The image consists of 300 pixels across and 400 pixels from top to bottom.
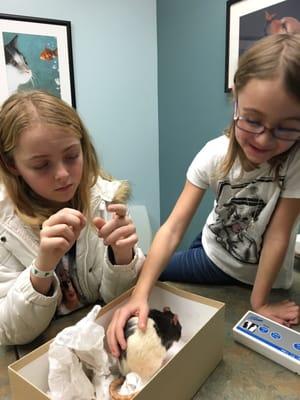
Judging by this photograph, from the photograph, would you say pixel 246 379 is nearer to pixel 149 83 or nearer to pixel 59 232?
pixel 59 232

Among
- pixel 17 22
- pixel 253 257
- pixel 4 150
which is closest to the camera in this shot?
pixel 4 150

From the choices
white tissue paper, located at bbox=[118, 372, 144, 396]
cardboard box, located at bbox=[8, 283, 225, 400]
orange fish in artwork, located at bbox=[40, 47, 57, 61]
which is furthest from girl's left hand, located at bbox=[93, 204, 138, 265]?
orange fish in artwork, located at bbox=[40, 47, 57, 61]

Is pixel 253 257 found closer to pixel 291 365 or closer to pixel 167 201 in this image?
pixel 291 365

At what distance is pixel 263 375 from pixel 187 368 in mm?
155

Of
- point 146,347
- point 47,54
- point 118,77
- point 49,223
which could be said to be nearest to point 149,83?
point 118,77

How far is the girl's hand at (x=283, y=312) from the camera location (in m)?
0.71

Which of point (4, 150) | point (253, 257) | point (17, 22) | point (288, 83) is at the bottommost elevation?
point (253, 257)

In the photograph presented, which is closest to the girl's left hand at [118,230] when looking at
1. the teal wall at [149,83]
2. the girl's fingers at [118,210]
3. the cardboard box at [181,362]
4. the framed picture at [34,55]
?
the girl's fingers at [118,210]

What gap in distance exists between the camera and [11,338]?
0.65 m

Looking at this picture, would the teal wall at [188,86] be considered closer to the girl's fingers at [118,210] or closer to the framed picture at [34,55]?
the framed picture at [34,55]

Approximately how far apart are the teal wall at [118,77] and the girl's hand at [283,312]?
1.50 meters

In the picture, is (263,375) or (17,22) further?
(17,22)

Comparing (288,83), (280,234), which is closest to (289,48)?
(288,83)

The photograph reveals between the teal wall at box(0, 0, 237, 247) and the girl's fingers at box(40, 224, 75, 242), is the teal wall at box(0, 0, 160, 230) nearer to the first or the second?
the teal wall at box(0, 0, 237, 247)
